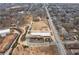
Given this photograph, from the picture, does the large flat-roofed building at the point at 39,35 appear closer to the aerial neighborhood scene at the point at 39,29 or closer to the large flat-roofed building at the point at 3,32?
the aerial neighborhood scene at the point at 39,29

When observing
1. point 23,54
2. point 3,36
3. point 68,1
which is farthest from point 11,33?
point 68,1

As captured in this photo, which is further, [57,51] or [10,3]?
[10,3]

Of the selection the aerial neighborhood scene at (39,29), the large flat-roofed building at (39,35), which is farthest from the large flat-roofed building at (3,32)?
the large flat-roofed building at (39,35)

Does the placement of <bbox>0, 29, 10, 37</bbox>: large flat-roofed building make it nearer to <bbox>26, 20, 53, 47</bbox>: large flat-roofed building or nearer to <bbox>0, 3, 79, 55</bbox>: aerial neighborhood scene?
<bbox>0, 3, 79, 55</bbox>: aerial neighborhood scene

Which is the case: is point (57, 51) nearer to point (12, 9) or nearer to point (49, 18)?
point (49, 18)

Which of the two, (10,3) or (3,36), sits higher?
(10,3)

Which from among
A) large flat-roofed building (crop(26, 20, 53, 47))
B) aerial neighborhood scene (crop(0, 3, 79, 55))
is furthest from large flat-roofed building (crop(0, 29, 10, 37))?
large flat-roofed building (crop(26, 20, 53, 47))

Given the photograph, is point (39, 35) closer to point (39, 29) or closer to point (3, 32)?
point (39, 29)

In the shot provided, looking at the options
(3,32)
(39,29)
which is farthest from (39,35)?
(3,32)
